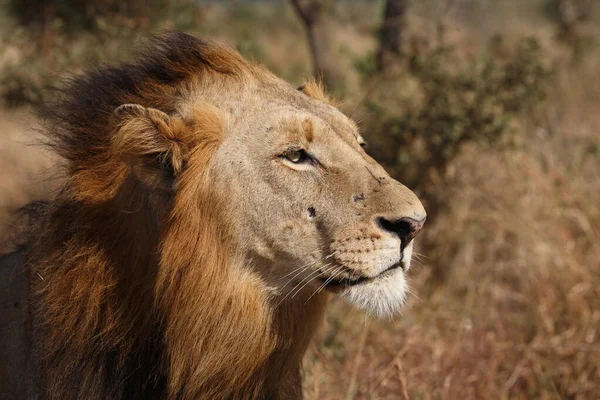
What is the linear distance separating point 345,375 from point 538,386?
1.16m

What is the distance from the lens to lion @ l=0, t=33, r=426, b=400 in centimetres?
285

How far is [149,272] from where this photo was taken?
297 centimetres

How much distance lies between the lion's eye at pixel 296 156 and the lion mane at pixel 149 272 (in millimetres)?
271

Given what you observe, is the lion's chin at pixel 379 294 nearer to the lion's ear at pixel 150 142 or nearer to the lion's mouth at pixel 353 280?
the lion's mouth at pixel 353 280

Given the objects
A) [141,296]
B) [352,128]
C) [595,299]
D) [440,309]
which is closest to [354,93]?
[440,309]

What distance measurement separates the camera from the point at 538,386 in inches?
187

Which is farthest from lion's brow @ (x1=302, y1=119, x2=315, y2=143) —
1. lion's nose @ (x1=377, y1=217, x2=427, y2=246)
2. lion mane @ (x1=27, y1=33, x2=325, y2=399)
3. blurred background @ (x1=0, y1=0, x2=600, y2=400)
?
blurred background @ (x1=0, y1=0, x2=600, y2=400)

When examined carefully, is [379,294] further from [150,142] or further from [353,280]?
[150,142]

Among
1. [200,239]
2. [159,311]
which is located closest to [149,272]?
[159,311]

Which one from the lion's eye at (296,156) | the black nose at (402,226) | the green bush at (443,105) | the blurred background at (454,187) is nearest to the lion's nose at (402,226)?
the black nose at (402,226)

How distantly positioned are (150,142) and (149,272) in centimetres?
50

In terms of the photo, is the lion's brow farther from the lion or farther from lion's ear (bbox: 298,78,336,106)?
lion's ear (bbox: 298,78,336,106)

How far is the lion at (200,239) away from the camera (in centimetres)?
285

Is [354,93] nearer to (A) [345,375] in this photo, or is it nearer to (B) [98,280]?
(A) [345,375]
